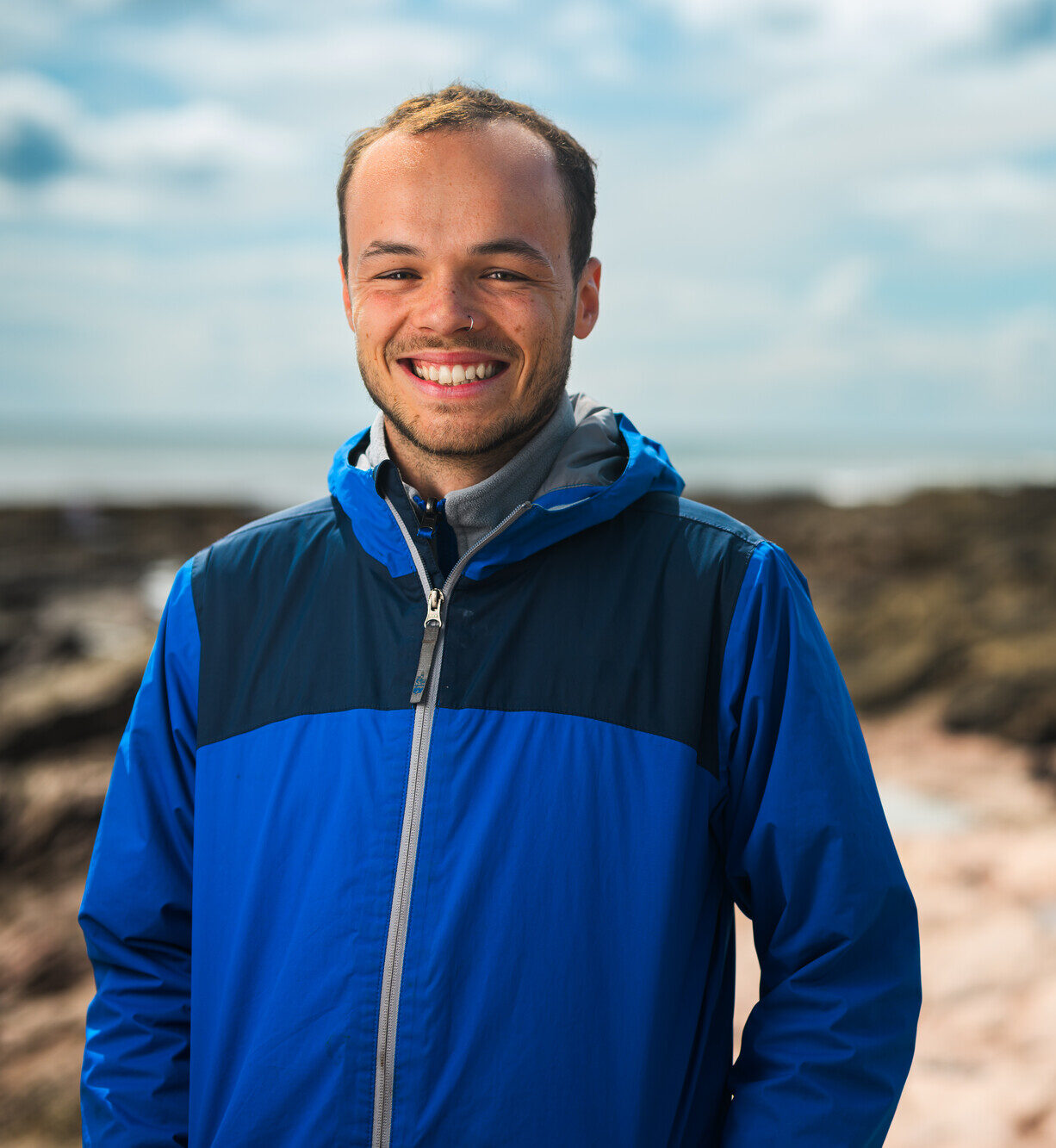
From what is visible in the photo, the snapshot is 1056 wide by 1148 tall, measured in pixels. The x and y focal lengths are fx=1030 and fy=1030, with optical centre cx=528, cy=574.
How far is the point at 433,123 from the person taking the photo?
1645 millimetres

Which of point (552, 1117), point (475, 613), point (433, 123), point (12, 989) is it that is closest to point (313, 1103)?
point (552, 1117)

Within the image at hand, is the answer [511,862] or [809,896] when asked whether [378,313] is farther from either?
[809,896]

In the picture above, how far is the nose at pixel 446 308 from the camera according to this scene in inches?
64.1

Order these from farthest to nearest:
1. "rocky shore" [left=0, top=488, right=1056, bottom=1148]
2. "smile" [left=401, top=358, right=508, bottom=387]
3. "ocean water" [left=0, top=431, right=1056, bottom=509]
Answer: "ocean water" [left=0, top=431, right=1056, bottom=509], "rocky shore" [left=0, top=488, right=1056, bottom=1148], "smile" [left=401, top=358, right=508, bottom=387]

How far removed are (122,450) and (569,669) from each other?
47.4 meters

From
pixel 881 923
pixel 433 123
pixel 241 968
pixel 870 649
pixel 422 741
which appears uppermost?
pixel 433 123

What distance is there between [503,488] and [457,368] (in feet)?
0.68

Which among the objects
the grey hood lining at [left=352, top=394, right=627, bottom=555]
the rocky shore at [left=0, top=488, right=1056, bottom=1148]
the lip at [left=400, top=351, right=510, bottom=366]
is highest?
the lip at [left=400, top=351, right=510, bottom=366]

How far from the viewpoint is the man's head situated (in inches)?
64.2

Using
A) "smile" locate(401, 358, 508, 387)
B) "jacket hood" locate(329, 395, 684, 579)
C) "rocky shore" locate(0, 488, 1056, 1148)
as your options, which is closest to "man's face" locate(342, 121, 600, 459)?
"smile" locate(401, 358, 508, 387)

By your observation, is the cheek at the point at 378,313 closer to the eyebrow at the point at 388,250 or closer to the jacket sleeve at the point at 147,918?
the eyebrow at the point at 388,250

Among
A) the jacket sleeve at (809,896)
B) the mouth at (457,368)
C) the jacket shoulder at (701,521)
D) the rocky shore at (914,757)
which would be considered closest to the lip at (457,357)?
the mouth at (457,368)

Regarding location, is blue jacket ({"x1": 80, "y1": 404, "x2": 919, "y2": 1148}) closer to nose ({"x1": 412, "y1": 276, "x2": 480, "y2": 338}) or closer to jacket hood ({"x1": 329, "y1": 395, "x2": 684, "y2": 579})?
jacket hood ({"x1": 329, "y1": 395, "x2": 684, "y2": 579})

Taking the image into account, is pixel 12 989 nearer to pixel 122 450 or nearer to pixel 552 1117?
pixel 552 1117
